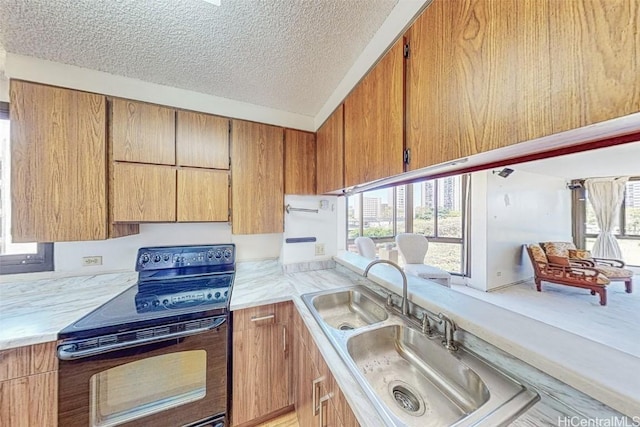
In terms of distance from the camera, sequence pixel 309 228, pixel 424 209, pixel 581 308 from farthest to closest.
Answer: pixel 424 209
pixel 581 308
pixel 309 228

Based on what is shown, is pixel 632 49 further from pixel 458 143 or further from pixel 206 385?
pixel 206 385

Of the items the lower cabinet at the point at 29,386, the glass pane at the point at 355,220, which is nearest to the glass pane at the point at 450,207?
the glass pane at the point at 355,220

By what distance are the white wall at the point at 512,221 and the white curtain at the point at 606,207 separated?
0.54 m

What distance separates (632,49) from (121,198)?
2196 mm

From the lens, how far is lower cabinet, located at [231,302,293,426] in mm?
1354

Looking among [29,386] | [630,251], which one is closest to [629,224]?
[630,251]

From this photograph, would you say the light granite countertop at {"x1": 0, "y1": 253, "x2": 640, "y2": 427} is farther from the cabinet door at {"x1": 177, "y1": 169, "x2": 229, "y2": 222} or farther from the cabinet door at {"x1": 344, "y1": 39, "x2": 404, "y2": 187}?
the cabinet door at {"x1": 344, "y1": 39, "x2": 404, "y2": 187}

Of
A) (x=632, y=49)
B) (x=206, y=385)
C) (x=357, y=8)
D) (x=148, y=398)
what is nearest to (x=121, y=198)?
(x=148, y=398)

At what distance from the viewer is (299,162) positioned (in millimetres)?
1951

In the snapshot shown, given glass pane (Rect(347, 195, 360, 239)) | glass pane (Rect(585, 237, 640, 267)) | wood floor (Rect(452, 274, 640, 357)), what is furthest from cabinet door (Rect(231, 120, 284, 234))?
glass pane (Rect(585, 237, 640, 267))

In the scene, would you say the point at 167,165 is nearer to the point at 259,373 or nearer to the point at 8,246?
the point at 8,246

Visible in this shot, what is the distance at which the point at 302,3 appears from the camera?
1024mm

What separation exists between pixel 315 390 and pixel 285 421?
811 mm

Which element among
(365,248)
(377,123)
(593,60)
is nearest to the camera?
(593,60)
